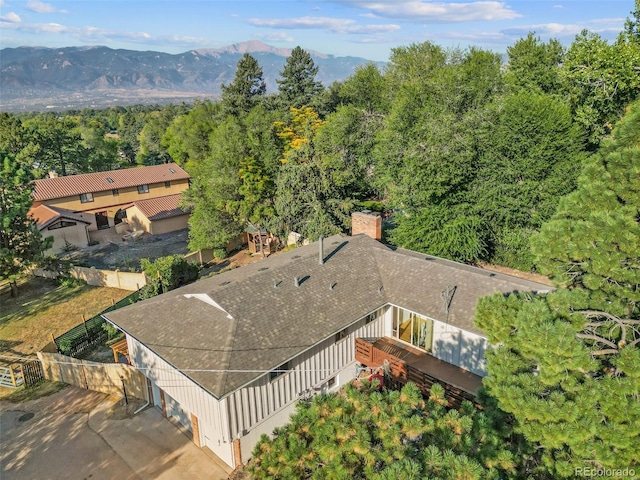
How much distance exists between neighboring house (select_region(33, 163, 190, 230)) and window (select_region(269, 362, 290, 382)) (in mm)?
36405

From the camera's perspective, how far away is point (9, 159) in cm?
2770

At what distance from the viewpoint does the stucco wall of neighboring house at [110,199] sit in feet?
145

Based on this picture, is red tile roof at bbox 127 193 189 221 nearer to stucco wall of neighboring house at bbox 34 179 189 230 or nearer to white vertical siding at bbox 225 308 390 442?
Result: stucco wall of neighboring house at bbox 34 179 189 230

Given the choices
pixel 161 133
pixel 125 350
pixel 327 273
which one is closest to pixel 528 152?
pixel 327 273

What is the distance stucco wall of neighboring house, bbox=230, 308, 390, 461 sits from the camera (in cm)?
1305

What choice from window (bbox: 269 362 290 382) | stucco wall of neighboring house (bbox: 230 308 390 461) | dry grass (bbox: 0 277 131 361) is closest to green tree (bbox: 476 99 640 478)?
window (bbox: 269 362 290 382)

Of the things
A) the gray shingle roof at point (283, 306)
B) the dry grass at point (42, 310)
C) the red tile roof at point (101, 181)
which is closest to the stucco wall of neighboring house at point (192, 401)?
the gray shingle roof at point (283, 306)

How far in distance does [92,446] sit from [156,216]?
32081mm

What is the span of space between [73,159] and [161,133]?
79.9ft

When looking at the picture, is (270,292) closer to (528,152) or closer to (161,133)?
(528,152)

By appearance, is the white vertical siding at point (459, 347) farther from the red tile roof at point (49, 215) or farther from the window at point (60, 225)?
Answer: the window at point (60, 225)

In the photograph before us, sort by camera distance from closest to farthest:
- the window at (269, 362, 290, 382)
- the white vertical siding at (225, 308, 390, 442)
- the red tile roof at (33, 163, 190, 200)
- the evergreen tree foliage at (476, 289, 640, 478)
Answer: the evergreen tree foliage at (476, 289, 640, 478), the white vertical siding at (225, 308, 390, 442), the window at (269, 362, 290, 382), the red tile roof at (33, 163, 190, 200)

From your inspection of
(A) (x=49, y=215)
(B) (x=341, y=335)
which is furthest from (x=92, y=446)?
(A) (x=49, y=215)

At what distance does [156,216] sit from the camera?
145 ft
